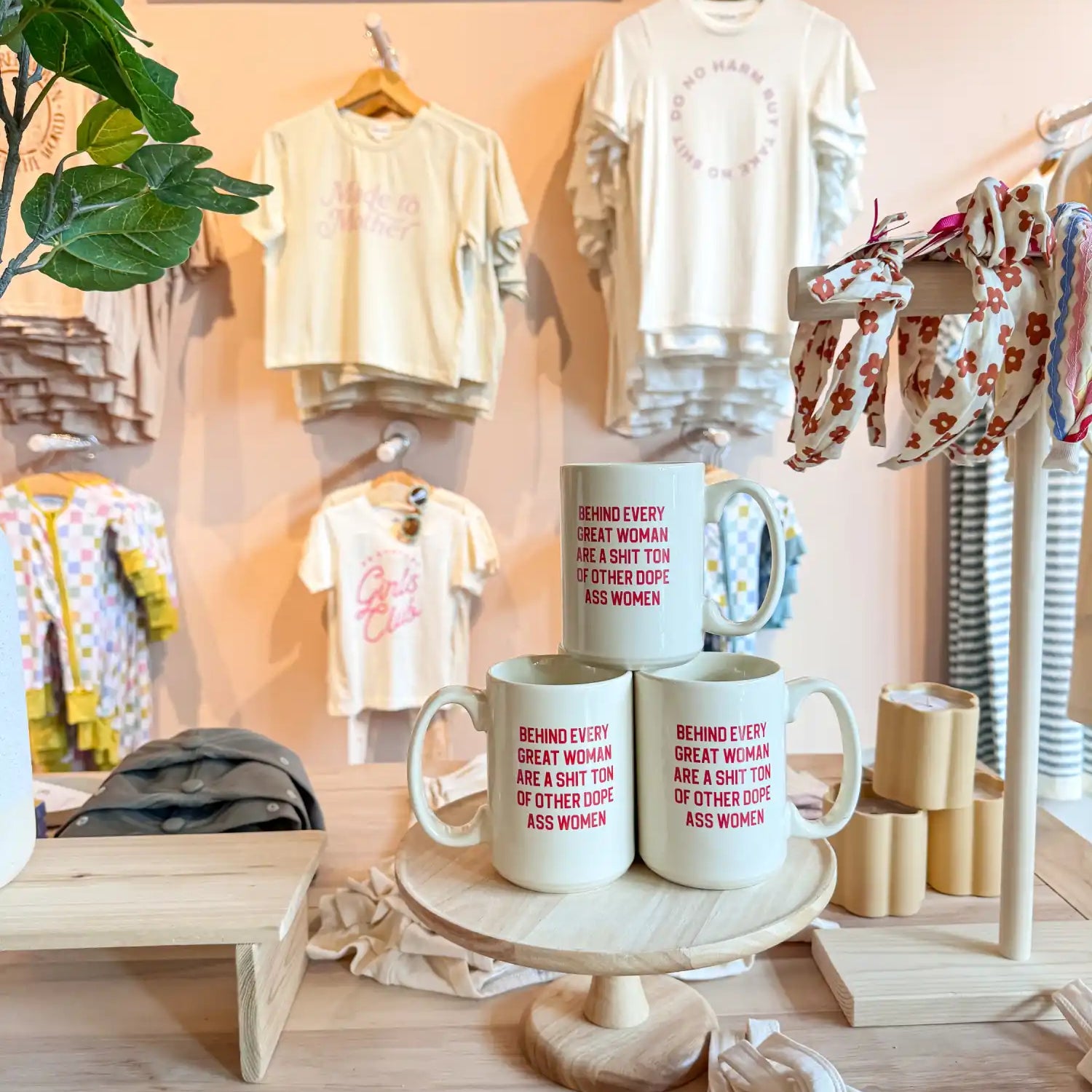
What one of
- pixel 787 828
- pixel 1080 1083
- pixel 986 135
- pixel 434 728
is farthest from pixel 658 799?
pixel 986 135

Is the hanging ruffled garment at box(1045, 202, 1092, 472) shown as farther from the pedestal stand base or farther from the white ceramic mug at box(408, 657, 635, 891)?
the pedestal stand base

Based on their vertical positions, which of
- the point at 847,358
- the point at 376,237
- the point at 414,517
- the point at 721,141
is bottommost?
the point at 414,517

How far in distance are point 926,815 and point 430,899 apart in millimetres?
437

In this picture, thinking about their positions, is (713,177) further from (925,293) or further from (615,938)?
(615,938)

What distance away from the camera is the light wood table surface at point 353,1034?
0.54m

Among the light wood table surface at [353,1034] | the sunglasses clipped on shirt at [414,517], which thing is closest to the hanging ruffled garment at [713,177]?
the sunglasses clipped on shirt at [414,517]

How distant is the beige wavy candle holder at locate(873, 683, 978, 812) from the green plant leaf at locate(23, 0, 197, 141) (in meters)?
0.67

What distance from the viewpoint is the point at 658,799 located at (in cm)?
54

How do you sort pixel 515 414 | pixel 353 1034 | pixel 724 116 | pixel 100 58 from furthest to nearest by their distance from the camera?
pixel 515 414 → pixel 724 116 → pixel 353 1034 → pixel 100 58

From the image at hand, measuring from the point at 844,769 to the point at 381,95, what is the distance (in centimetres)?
159

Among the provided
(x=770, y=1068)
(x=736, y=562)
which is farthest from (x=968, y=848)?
(x=736, y=562)

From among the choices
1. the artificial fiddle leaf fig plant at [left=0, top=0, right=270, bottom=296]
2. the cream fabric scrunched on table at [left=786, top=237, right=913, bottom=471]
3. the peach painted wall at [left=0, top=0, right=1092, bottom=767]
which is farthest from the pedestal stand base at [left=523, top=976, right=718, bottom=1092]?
the peach painted wall at [left=0, top=0, right=1092, bottom=767]

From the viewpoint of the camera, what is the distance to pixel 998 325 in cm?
57

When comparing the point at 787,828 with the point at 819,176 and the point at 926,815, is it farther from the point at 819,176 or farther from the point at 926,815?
the point at 819,176
